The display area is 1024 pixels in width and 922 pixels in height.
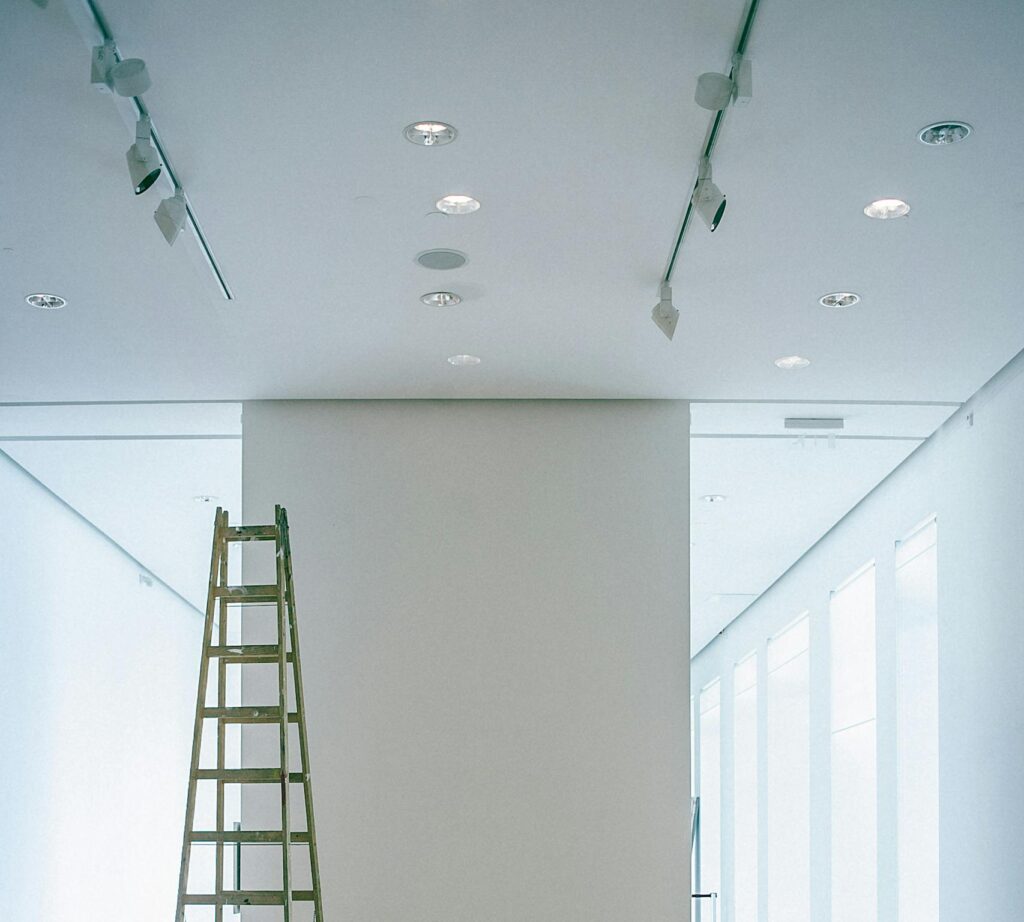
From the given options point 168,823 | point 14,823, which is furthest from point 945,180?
point 168,823

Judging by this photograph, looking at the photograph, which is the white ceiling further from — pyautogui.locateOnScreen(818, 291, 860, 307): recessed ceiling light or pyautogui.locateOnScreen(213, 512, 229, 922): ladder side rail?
pyautogui.locateOnScreen(213, 512, 229, 922): ladder side rail

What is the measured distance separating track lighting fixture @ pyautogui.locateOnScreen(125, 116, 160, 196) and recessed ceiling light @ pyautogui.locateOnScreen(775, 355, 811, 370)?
128 inches

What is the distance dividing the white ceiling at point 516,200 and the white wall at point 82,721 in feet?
7.82

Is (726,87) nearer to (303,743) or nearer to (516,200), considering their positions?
(516,200)

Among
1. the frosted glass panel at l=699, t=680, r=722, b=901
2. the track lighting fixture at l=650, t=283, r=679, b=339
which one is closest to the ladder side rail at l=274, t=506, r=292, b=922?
the track lighting fixture at l=650, t=283, r=679, b=339

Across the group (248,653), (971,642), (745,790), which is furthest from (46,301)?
(745,790)

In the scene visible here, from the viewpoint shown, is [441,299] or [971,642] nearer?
[441,299]

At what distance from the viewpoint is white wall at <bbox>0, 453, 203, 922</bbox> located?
8711 millimetres

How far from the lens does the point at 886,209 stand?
4797 mm

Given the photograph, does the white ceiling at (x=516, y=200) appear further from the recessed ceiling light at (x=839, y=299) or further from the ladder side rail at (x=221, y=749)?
the ladder side rail at (x=221, y=749)

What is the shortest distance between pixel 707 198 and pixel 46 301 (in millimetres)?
2899

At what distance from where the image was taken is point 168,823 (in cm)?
1269

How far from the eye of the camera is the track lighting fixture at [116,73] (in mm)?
3777

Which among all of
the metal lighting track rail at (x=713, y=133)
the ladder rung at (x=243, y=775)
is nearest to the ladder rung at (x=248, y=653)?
the ladder rung at (x=243, y=775)
